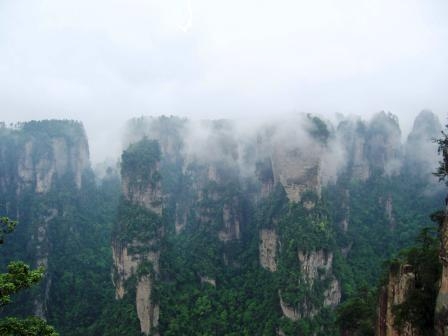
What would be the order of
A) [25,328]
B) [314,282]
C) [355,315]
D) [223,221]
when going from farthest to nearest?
[223,221] < [314,282] < [355,315] < [25,328]

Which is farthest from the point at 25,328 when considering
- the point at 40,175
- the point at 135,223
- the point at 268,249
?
the point at 40,175

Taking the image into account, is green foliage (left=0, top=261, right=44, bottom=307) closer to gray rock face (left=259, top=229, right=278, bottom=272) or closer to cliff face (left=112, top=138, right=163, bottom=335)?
cliff face (left=112, top=138, right=163, bottom=335)

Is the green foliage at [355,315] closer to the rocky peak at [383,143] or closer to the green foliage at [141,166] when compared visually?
the green foliage at [141,166]

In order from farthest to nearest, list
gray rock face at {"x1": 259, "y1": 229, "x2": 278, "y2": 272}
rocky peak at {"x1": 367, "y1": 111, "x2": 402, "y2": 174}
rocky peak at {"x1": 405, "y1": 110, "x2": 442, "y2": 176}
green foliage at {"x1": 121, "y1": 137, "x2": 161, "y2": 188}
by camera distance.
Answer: rocky peak at {"x1": 405, "y1": 110, "x2": 442, "y2": 176}, rocky peak at {"x1": 367, "y1": 111, "x2": 402, "y2": 174}, green foliage at {"x1": 121, "y1": 137, "x2": 161, "y2": 188}, gray rock face at {"x1": 259, "y1": 229, "x2": 278, "y2": 272}

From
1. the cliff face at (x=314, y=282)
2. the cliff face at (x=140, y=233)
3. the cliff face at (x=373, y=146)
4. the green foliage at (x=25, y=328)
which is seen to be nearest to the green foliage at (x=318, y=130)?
the cliff face at (x=314, y=282)

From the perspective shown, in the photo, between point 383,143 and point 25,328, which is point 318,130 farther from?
point 25,328

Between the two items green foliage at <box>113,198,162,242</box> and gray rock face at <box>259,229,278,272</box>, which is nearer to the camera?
green foliage at <box>113,198,162,242</box>

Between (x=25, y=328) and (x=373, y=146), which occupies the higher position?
(x=373, y=146)

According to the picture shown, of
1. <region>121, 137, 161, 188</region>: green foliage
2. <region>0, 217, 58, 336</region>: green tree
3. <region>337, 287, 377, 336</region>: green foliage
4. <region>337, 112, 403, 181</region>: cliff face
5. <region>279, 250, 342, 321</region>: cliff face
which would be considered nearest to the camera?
<region>0, 217, 58, 336</region>: green tree

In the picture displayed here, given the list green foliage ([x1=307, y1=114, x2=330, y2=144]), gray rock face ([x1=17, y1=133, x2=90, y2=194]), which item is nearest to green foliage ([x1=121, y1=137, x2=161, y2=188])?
green foliage ([x1=307, y1=114, x2=330, y2=144])
